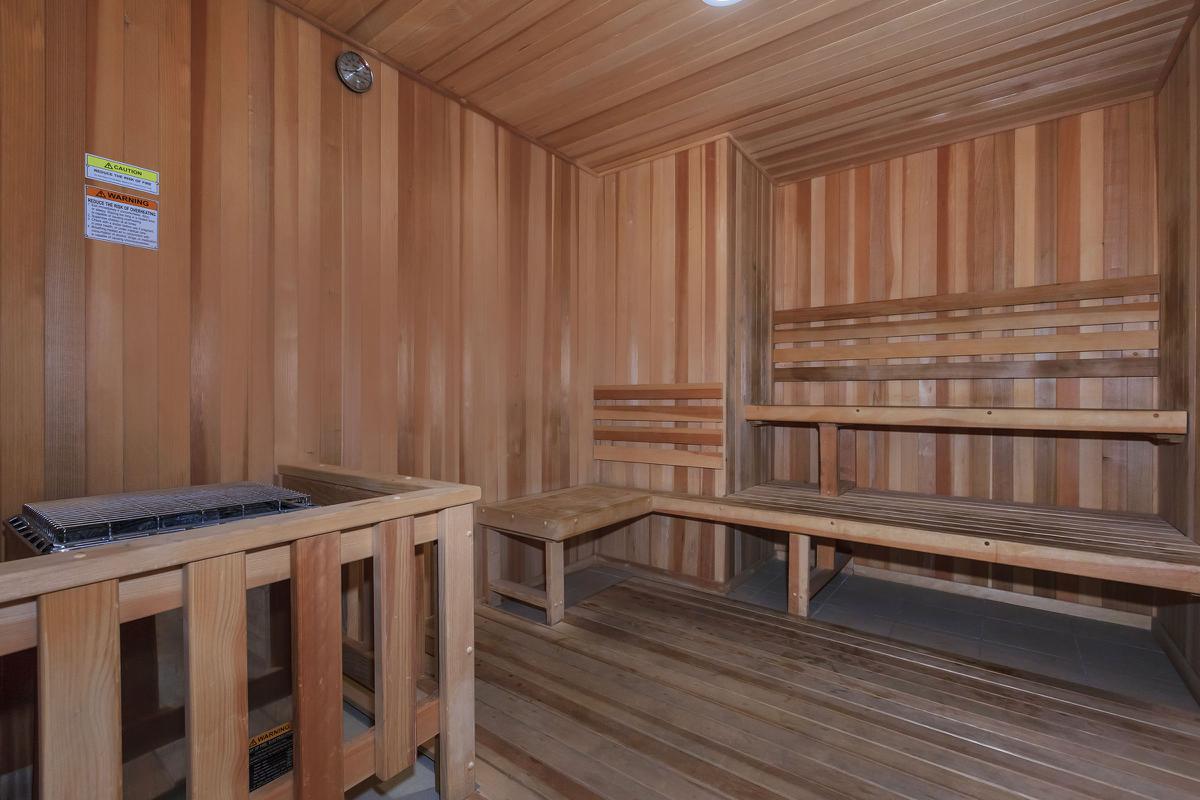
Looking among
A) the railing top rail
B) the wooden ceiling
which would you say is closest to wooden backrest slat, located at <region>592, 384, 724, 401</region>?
the wooden ceiling

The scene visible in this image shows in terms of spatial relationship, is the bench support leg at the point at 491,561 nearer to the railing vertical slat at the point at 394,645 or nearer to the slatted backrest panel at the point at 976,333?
the railing vertical slat at the point at 394,645

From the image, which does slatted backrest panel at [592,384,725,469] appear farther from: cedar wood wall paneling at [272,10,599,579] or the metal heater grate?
the metal heater grate

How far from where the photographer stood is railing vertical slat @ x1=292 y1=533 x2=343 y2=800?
1096 millimetres

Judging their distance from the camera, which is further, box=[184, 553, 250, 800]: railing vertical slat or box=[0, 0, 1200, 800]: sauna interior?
box=[0, 0, 1200, 800]: sauna interior

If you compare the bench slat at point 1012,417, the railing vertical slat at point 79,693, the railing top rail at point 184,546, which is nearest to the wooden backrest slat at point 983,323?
the bench slat at point 1012,417

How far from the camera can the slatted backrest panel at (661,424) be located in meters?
2.86

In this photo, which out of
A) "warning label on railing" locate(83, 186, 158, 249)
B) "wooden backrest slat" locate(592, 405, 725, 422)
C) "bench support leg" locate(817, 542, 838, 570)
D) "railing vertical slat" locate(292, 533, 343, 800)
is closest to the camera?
"railing vertical slat" locate(292, 533, 343, 800)

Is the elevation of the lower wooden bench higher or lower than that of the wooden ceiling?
lower

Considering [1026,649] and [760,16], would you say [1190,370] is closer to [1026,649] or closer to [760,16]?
[1026,649]

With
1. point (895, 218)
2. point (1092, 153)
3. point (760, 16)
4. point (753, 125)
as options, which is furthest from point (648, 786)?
point (1092, 153)

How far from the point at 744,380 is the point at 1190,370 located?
5.59 ft

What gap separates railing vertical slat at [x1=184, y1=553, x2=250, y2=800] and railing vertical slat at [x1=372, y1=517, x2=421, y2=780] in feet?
0.92

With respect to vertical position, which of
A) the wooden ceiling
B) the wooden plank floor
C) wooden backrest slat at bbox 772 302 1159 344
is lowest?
the wooden plank floor

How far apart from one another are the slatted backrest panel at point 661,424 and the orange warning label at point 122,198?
2220 mm
